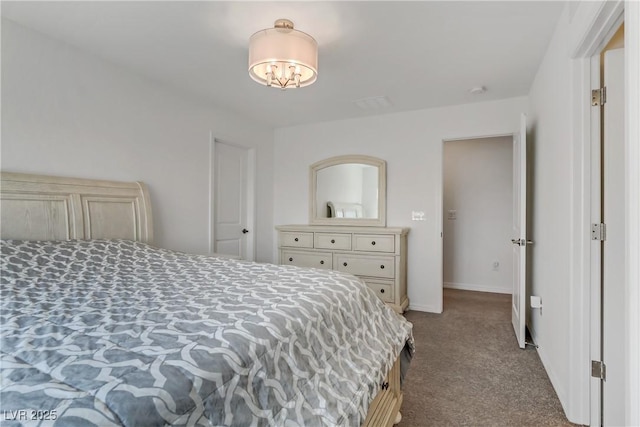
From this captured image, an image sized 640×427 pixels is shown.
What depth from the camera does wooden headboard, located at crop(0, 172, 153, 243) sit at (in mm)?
1862

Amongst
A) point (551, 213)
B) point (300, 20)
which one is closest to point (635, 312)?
point (551, 213)

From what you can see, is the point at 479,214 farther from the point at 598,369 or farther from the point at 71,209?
the point at 71,209

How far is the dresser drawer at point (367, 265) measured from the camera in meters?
3.48

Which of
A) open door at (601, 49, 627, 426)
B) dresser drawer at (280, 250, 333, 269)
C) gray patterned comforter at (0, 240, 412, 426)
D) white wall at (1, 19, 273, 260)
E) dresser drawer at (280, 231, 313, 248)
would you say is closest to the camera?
gray patterned comforter at (0, 240, 412, 426)

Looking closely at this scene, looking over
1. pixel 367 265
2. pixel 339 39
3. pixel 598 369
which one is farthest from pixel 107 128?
pixel 598 369

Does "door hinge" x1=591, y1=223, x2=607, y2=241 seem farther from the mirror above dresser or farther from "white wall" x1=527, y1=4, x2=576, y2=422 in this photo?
the mirror above dresser

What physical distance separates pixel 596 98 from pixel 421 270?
2429 millimetres

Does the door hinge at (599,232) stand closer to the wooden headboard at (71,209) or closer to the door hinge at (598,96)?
the door hinge at (598,96)

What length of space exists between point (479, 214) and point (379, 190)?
6.08ft

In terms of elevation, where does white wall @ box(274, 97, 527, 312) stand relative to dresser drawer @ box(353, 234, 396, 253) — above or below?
above

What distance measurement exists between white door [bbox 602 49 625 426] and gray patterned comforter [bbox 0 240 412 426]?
1.01 m

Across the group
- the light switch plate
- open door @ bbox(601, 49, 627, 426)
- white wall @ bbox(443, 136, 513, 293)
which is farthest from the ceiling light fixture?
white wall @ bbox(443, 136, 513, 293)

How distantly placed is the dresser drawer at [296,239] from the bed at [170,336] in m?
1.93

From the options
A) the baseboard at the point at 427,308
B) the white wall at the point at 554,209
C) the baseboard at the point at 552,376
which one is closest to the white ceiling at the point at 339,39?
the white wall at the point at 554,209
